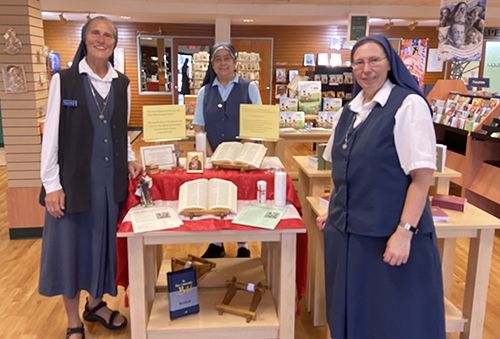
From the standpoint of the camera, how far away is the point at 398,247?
5.82 feet

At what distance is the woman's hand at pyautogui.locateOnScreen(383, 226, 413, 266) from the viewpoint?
1.77 meters

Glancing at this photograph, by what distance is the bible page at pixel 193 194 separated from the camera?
237 cm

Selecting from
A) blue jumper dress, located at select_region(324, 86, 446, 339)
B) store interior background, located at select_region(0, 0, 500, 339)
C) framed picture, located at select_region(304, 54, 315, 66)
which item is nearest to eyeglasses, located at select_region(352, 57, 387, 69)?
blue jumper dress, located at select_region(324, 86, 446, 339)

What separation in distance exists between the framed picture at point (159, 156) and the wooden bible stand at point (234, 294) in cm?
86

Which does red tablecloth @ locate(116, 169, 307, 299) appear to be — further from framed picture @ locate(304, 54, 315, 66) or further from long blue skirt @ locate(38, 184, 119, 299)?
framed picture @ locate(304, 54, 315, 66)

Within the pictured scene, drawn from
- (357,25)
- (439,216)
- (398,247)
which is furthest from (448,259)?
(357,25)

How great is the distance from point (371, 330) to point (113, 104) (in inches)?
68.4

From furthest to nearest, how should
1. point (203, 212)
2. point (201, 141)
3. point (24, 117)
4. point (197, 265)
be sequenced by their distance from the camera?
1. point (24, 117)
2. point (197, 265)
3. point (201, 141)
4. point (203, 212)

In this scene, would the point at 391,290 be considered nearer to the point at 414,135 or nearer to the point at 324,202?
the point at 414,135

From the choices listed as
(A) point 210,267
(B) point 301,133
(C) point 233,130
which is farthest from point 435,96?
(A) point 210,267

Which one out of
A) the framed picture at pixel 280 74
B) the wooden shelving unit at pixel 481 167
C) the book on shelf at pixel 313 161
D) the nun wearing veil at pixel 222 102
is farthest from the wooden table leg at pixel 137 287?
the framed picture at pixel 280 74

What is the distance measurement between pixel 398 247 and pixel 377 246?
0.39 ft

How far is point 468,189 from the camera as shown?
17.2 ft

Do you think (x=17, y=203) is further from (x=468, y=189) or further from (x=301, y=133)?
(x=468, y=189)
